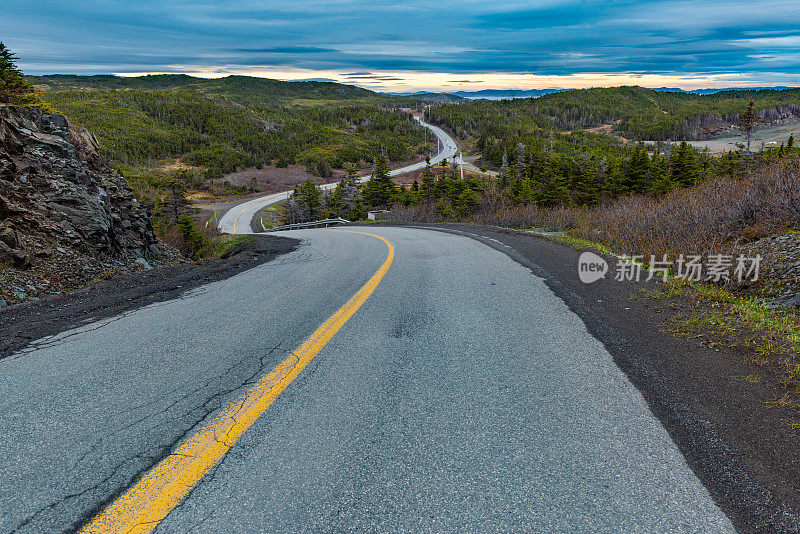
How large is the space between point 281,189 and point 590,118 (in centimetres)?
15374

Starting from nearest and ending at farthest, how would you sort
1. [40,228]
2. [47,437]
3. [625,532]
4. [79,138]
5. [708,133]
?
1. [625,532]
2. [47,437]
3. [40,228]
4. [79,138]
5. [708,133]

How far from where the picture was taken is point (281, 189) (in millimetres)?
71312

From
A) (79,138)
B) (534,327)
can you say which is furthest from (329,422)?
(79,138)

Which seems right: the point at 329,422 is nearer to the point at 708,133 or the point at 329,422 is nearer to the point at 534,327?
the point at 534,327

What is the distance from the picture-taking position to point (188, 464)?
2.18 meters

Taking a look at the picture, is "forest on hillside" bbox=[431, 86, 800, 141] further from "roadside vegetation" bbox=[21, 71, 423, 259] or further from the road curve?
the road curve

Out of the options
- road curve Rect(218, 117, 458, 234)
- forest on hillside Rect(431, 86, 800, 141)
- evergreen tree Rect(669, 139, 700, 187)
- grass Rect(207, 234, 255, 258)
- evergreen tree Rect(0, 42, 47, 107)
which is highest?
forest on hillside Rect(431, 86, 800, 141)

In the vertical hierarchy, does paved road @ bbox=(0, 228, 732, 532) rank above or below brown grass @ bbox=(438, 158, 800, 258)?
below

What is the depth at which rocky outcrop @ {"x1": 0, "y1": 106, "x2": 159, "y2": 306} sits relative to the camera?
7.35 m

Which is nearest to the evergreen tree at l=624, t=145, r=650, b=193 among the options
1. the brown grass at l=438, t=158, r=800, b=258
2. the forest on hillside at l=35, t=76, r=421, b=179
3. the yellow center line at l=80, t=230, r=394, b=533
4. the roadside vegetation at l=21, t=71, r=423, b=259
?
the roadside vegetation at l=21, t=71, r=423, b=259

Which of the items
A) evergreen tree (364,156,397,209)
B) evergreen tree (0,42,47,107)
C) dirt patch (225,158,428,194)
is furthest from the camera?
dirt patch (225,158,428,194)

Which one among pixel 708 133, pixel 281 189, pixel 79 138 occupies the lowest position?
pixel 281 189

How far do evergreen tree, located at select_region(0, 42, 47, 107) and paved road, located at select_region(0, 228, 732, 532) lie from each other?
12950 mm

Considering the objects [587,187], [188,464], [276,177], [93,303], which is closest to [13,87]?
[93,303]
